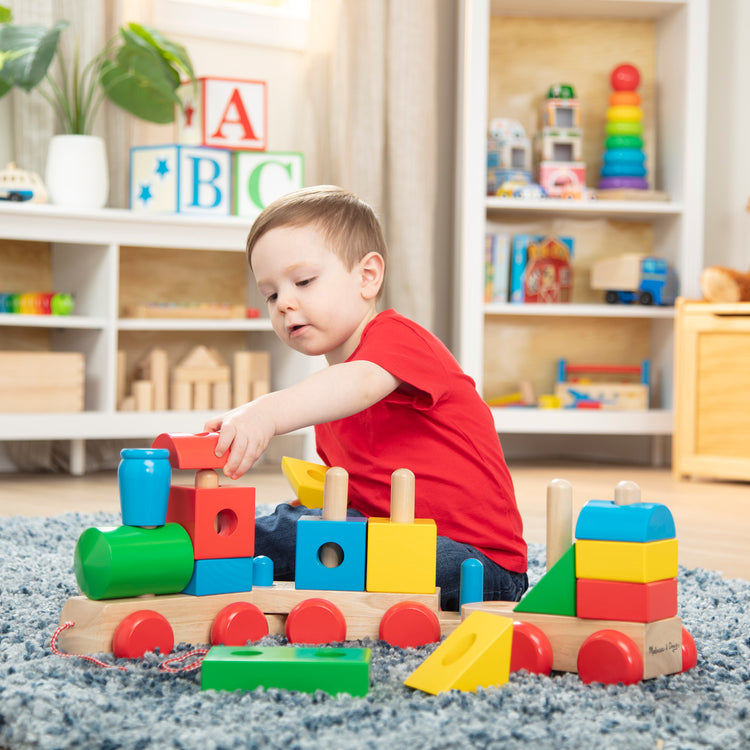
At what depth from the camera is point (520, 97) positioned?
2.77m

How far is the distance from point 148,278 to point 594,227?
127cm

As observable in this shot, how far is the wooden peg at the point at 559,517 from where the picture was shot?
0.81 meters

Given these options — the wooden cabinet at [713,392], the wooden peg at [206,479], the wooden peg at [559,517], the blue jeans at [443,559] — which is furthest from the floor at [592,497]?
the wooden peg at [206,479]

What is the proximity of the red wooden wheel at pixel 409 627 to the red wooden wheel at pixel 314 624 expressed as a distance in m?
0.04

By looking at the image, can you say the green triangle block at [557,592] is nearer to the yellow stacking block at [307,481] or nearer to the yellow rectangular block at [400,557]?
the yellow rectangular block at [400,557]

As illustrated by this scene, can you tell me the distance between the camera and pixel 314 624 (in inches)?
32.5

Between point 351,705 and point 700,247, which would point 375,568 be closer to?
point 351,705

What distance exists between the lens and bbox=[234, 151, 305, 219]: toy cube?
229 cm

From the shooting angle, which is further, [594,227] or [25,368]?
[594,227]

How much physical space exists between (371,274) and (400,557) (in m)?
0.32

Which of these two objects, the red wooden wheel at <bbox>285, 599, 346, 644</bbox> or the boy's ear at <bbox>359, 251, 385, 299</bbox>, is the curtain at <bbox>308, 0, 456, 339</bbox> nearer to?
the boy's ear at <bbox>359, 251, 385, 299</bbox>

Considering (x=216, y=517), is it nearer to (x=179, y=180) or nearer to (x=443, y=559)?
(x=443, y=559)

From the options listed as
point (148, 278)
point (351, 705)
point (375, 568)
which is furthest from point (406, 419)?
point (148, 278)

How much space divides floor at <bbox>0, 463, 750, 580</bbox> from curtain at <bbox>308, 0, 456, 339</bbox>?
59 centimetres
